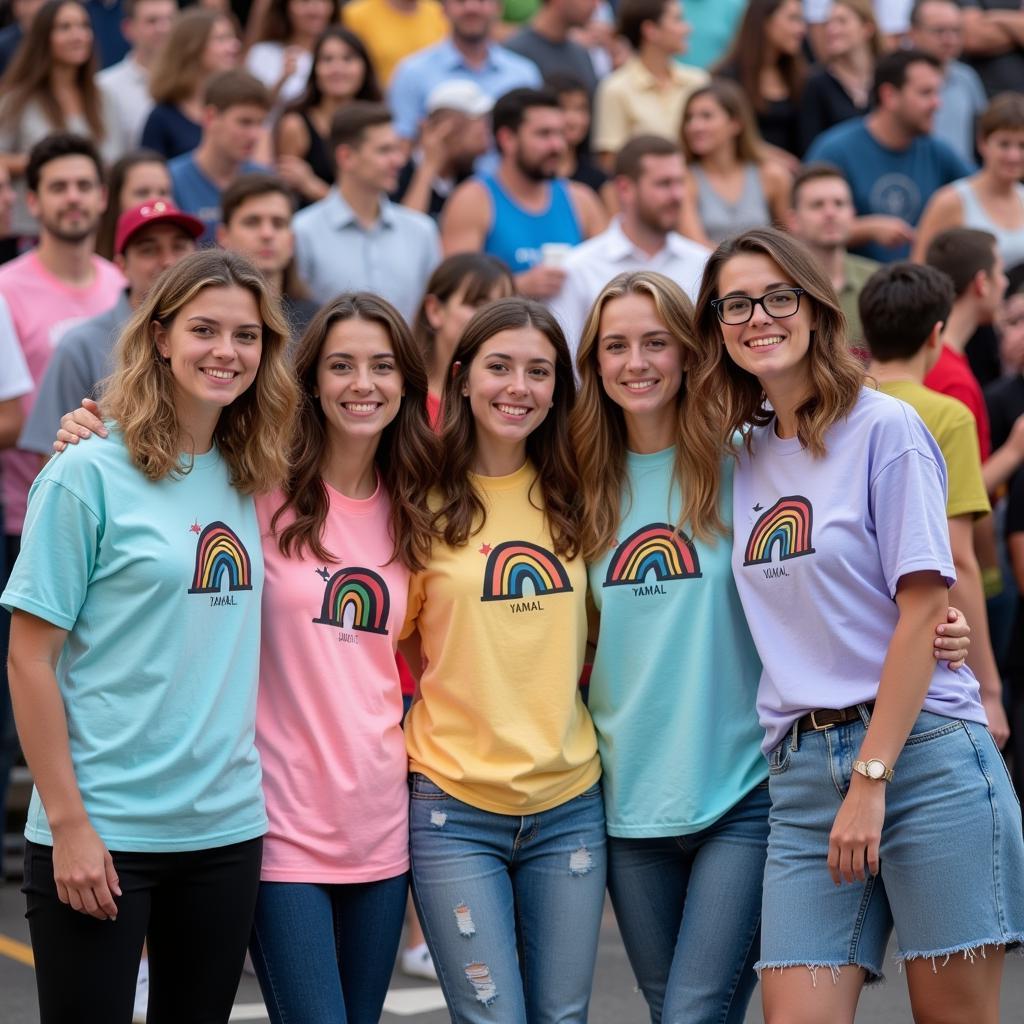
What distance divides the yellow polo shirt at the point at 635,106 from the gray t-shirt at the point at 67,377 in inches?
179

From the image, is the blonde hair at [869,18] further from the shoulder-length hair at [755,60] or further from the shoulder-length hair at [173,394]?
the shoulder-length hair at [173,394]

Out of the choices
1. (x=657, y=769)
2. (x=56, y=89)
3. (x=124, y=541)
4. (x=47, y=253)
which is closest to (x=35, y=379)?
(x=47, y=253)

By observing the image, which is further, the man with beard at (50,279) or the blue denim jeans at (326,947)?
the man with beard at (50,279)

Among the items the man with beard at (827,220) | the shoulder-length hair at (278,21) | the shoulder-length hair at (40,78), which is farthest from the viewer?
the shoulder-length hair at (278,21)

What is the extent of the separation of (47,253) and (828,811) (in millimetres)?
4204

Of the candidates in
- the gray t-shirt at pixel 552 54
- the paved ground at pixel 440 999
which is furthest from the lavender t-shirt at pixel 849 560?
the gray t-shirt at pixel 552 54

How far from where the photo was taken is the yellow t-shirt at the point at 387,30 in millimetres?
10109

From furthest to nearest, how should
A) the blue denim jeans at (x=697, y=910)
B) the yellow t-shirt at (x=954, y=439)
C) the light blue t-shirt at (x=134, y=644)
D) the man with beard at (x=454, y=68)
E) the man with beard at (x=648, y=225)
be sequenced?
the man with beard at (x=454, y=68) → the man with beard at (x=648, y=225) → the yellow t-shirt at (x=954, y=439) → the blue denim jeans at (x=697, y=910) → the light blue t-shirt at (x=134, y=644)

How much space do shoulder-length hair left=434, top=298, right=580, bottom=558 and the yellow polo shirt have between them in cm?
568

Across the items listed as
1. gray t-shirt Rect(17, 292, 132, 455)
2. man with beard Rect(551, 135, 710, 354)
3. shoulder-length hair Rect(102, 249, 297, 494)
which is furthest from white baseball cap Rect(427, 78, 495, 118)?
shoulder-length hair Rect(102, 249, 297, 494)

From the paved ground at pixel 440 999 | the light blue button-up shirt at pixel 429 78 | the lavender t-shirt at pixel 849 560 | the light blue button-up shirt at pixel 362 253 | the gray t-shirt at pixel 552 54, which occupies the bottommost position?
the paved ground at pixel 440 999

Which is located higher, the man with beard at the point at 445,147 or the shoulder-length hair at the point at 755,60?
the shoulder-length hair at the point at 755,60

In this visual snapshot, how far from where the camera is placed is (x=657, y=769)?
3.73 metres

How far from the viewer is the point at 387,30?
33.2 feet
